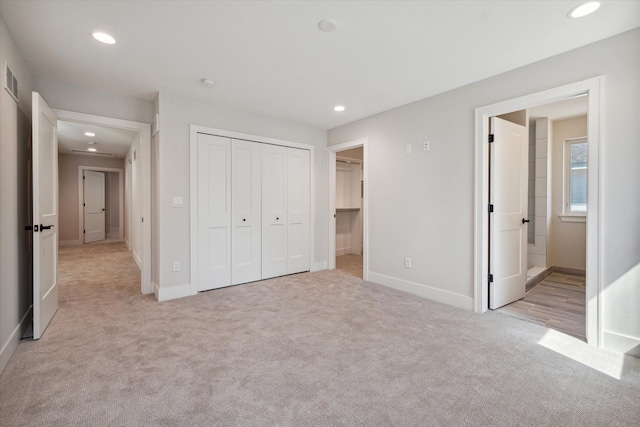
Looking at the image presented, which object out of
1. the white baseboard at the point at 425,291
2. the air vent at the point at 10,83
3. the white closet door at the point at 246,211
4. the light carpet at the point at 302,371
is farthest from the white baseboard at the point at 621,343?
the air vent at the point at 10,83

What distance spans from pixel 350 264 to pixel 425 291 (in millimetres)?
2135

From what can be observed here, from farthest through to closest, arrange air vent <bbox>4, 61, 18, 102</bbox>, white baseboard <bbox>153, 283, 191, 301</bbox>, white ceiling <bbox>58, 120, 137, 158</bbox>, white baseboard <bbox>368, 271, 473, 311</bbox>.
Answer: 1. white ceiling <bbox>58, 120, 137, 158</bbox>
2. white baseboard <bbox>153, 283, 191, 301</bbox>
3. white baseboard <bbox>368, 271, 473, 311</bbox>
4. air vent <bbox>4, 61, 18, 102</bbox>

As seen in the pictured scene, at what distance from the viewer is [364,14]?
202 centimetres

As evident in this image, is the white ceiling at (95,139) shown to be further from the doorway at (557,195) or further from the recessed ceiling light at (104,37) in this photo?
the doorway at (557,195)

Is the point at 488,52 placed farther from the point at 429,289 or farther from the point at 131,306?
the point at 131,306

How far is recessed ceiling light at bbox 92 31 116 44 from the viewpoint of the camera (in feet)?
7.45

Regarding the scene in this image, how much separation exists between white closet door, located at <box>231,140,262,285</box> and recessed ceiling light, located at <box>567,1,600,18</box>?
3549mm

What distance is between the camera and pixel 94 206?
8.71 metres

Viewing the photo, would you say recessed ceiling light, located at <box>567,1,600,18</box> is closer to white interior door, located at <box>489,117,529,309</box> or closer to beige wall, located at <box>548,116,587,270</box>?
white interior door, located at <box>489,117,529,309</box>

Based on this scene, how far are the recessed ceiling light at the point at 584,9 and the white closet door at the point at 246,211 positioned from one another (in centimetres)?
355

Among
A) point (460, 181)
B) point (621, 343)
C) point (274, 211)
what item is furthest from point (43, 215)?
point (621, 343)

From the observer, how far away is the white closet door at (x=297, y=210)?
4.73 metres

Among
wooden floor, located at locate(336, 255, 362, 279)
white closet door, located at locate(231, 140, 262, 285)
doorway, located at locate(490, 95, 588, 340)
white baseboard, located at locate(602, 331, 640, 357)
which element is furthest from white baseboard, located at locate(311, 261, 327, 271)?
white baseboard, located at locate(602, 331, 640, 357)

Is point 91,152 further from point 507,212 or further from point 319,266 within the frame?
point 507,212
